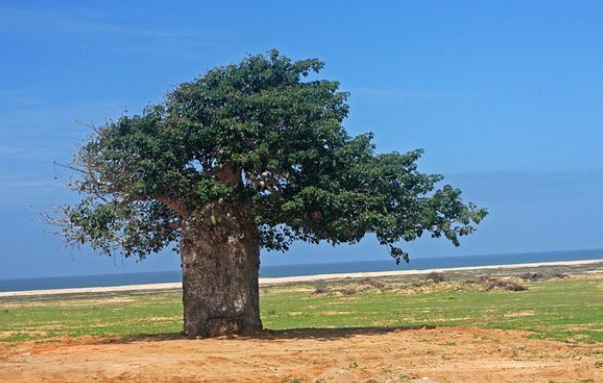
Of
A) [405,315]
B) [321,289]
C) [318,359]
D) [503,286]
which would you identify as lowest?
[318,359]

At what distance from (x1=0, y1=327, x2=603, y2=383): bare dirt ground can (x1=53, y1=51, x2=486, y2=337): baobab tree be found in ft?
7.34

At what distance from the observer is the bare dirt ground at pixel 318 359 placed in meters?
19.0

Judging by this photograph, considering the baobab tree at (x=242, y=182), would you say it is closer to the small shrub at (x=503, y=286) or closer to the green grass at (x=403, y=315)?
the green grass at (x=403, y=315)

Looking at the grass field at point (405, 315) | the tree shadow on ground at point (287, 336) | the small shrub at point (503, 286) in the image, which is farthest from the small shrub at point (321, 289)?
the tree shadow on ground at point (287, 336)

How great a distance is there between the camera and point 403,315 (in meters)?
40.3

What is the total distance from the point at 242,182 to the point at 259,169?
1.26m

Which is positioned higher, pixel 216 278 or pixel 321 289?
pixel 216 278

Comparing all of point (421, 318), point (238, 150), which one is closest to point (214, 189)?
point (238, 150)

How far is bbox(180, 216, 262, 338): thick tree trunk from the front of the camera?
84.9 ft

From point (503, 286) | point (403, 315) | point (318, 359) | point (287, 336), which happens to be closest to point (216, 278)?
point (287, 336)

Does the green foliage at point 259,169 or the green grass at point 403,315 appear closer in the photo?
the green foliage at point 259,169

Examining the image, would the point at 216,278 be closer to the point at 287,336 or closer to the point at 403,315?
the point at 287,336

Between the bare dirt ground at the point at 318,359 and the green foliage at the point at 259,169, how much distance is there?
2998mm

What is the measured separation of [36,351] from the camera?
23891 millimetres
